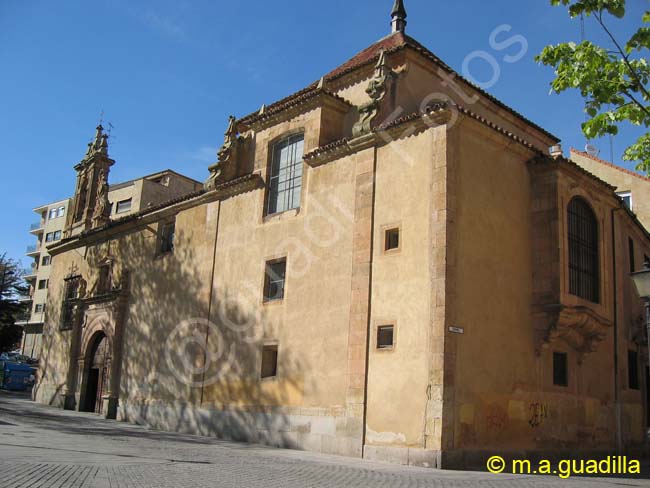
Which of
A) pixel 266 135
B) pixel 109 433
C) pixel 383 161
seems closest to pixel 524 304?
pixel 383 161

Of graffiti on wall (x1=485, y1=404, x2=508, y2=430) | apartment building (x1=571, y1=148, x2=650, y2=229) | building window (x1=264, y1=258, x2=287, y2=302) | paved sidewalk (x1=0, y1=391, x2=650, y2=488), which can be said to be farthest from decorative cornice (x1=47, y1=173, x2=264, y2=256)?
apartment building (x1=571, y1=148, x2=650, y2=229)

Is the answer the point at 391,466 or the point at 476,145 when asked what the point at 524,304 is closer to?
the point at 476,145

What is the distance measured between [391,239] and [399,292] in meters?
1.43

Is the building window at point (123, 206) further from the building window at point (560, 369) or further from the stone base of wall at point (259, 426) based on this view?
the building window at point (560, 369)

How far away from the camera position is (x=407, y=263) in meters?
15.0

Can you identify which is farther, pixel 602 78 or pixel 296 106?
pixel 296 106

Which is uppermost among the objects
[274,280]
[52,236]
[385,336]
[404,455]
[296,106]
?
[52,236]

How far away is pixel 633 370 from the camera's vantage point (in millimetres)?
19953

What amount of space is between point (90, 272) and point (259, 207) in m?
12.1

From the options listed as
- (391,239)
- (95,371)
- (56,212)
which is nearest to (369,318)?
(391,239)

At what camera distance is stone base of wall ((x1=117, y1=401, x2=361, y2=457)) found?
1523cm

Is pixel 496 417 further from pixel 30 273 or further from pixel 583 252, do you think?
pixel 30 273

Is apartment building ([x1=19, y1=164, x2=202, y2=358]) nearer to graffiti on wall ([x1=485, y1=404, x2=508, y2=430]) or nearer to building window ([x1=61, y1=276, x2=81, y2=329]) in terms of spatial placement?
building window ([x1=61, y1=276, x2=81, y2=329])

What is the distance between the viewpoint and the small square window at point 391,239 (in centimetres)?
1560
